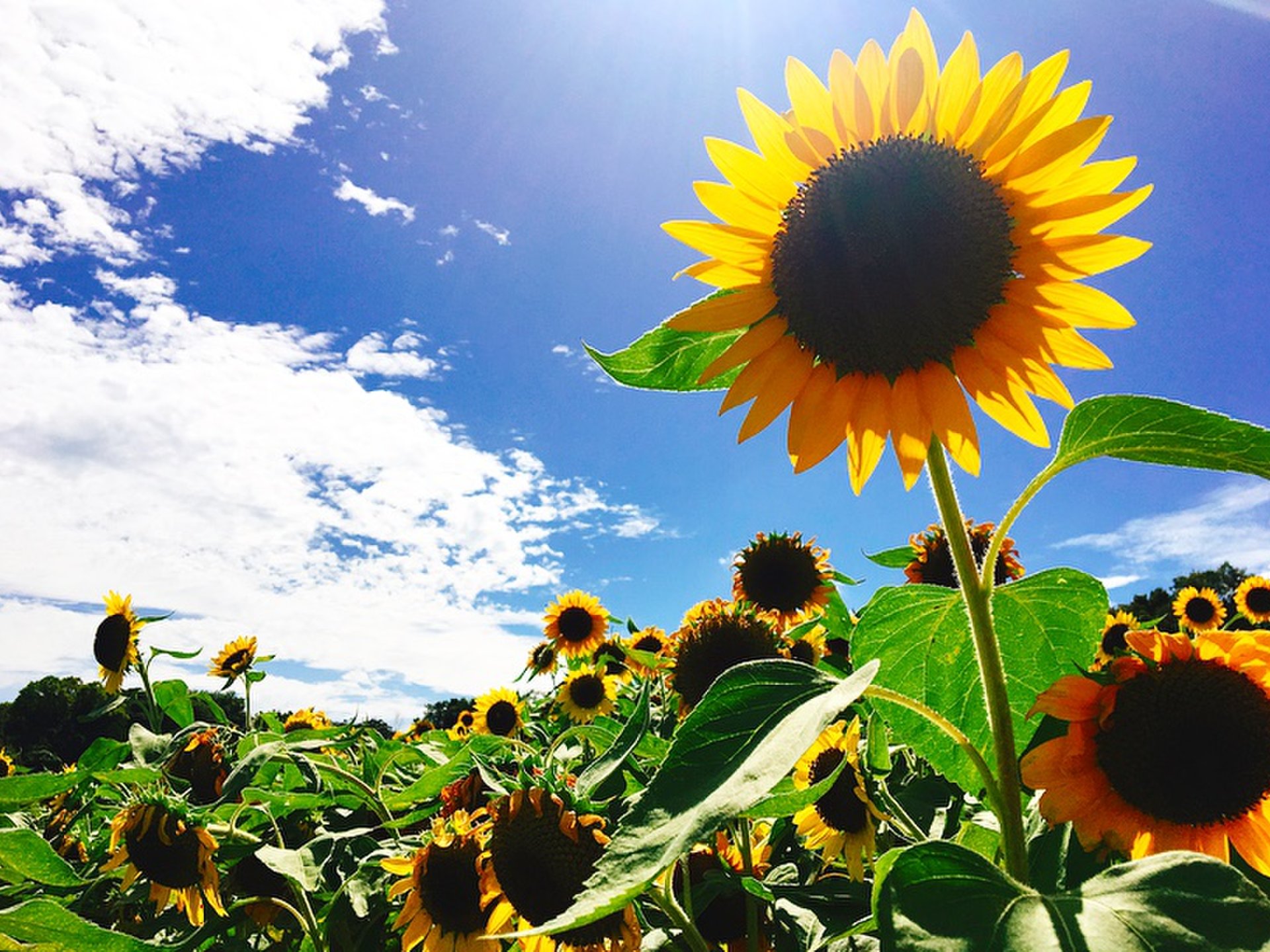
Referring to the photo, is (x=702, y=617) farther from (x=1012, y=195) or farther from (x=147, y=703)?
(x=147, y=703)

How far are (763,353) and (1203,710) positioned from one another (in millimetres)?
969

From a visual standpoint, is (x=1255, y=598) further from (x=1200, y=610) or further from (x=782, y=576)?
(x=782, y=576)

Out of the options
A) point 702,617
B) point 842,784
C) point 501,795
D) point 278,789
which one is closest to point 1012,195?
point 501,795

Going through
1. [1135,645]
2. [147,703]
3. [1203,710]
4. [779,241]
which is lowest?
[1203,710]

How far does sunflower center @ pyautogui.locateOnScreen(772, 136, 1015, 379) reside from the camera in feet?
4.09

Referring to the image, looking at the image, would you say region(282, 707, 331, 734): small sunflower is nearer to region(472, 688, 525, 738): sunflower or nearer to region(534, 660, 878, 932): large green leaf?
region(472, 688, 525, 738): sunflower

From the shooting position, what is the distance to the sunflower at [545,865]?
1737 mm

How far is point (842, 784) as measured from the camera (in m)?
2.99

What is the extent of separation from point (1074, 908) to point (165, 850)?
9.25 ft

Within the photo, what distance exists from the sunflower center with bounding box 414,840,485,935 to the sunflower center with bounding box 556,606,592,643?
6.69 metres

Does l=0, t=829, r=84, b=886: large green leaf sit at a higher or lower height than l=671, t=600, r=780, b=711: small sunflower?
lower

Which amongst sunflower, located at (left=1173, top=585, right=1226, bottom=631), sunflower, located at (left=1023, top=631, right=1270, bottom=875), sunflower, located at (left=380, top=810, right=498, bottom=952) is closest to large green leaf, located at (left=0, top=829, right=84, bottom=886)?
sunflower, located at (left=380, top=810, right=498, bottom=952)

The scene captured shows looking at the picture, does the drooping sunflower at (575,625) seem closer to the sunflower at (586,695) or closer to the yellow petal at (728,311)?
the sunflower at (586,695)

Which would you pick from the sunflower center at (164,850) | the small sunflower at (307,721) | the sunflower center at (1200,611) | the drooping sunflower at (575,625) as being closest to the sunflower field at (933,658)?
the sunflower center at (164,850)
